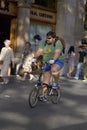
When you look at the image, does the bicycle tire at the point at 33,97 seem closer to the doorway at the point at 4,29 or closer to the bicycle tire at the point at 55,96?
the bicycle tire at the point at 55,96

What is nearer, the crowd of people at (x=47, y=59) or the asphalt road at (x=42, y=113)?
the asphalt road at (x=42, y=113)

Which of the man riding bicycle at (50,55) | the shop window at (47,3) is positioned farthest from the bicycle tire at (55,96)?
the shop window at (47,3)

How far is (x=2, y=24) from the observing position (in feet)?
75.5

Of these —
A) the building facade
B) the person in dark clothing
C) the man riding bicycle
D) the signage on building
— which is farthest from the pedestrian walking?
the man riding bicycle

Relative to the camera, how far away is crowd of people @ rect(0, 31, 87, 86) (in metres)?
11.3

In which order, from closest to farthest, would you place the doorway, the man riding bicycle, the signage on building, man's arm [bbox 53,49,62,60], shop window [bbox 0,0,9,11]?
man's arm [bbox 53,49,62,60] < the man riding bicycle < shop window [bbox 0,0,9,11] < the doorway < the signage on building

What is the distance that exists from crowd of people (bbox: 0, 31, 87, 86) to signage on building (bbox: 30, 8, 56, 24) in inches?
81.7

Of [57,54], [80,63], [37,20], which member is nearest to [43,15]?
[37,20]

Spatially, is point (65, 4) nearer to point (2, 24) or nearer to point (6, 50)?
point (2, 24)

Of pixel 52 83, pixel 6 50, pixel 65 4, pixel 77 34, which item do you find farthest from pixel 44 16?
pixel 52 83

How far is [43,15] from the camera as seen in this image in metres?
23.6

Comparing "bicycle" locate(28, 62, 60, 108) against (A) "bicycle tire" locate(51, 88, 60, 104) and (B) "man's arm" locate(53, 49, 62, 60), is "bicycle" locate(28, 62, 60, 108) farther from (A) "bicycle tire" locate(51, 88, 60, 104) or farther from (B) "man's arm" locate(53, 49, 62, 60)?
(B) "man's arm" locate(53, 49, 62, 60)

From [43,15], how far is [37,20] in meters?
0.48

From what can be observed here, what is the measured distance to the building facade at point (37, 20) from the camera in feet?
71.2
